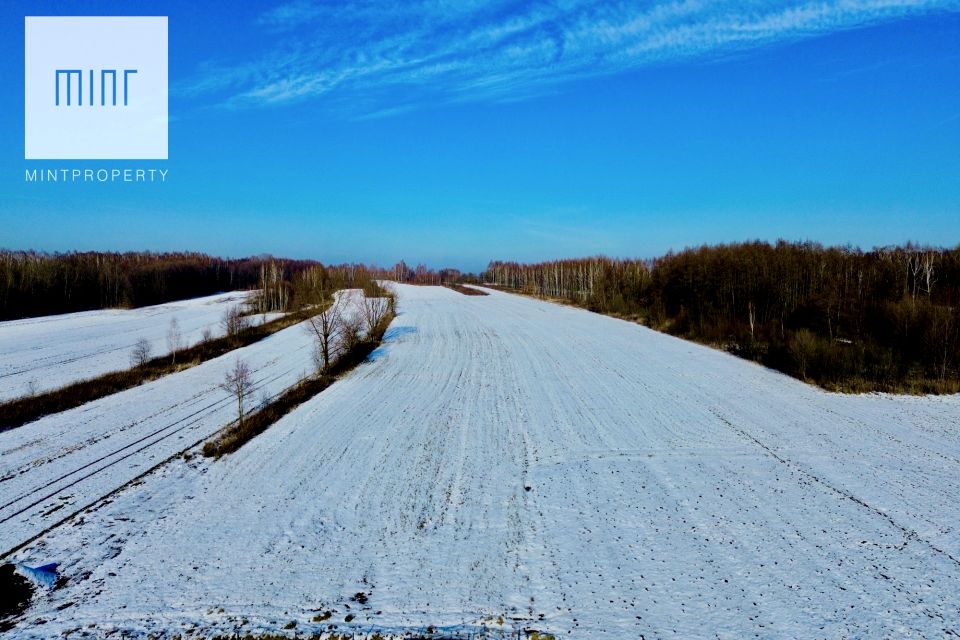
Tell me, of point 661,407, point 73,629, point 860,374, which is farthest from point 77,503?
point 860,374

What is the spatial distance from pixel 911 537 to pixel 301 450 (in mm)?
12136

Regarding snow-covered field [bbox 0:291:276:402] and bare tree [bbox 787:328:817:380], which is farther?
snow-covered field [bbox 0:291:276:402]

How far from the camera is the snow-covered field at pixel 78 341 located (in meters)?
21.4

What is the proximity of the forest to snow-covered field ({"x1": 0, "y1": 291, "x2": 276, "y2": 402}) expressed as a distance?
29.2m

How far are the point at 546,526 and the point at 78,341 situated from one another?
35.1 meters

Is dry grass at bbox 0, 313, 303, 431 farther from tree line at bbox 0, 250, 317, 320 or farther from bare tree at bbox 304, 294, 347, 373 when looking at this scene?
tree line at bbox 0, 250, 317, 320

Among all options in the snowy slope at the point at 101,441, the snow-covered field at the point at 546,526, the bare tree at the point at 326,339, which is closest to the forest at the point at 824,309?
the snow-covered field at the point at 546,526

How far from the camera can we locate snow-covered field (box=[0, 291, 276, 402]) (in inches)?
844

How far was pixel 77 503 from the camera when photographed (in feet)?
31.8

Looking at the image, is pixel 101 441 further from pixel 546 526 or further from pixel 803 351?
pixel 803 351

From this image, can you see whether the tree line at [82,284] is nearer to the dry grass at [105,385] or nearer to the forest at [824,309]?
the dry grass at [105,385]

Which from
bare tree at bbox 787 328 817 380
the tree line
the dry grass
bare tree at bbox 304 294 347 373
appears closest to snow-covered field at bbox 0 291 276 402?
the dry grass

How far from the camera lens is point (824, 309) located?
2378cm

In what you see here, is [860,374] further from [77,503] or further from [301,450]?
[77,503]
